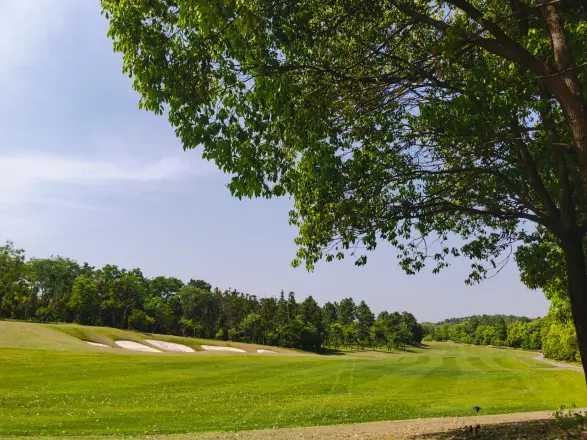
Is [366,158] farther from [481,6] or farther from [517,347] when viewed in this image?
[517,347]

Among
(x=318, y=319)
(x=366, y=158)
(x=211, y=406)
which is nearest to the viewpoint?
(x=366, y=158)

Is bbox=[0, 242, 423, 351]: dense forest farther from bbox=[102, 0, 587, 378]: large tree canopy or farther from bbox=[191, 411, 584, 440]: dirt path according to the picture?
bbox=[102, 0, 587, 378]: large tree canopy

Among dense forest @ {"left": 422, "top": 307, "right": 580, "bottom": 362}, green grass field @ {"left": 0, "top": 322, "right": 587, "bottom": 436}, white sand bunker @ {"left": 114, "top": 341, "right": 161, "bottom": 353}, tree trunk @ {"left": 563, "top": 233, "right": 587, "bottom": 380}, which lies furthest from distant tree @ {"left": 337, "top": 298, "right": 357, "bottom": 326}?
tree trunk @ {"left": 563, "top": 233, "right": 587, "bottom": 380}

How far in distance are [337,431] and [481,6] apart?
1417cm

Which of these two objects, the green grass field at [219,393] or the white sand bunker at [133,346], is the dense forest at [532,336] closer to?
the green grass field at [219,393]

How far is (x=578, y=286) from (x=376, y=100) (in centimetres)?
648

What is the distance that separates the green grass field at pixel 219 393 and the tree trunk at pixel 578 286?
11251 millimetres

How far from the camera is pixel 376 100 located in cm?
928

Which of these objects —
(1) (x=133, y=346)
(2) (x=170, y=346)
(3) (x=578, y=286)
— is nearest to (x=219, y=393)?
(3) (x=578, y=286)

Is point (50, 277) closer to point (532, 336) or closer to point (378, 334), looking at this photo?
point (378, 334)

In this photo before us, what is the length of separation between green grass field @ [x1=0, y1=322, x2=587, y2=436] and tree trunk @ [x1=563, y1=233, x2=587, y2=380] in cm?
1125

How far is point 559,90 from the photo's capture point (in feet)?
20.4

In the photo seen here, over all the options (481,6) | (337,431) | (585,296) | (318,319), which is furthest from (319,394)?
(318,319)

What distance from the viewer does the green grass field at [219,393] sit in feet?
58.2
